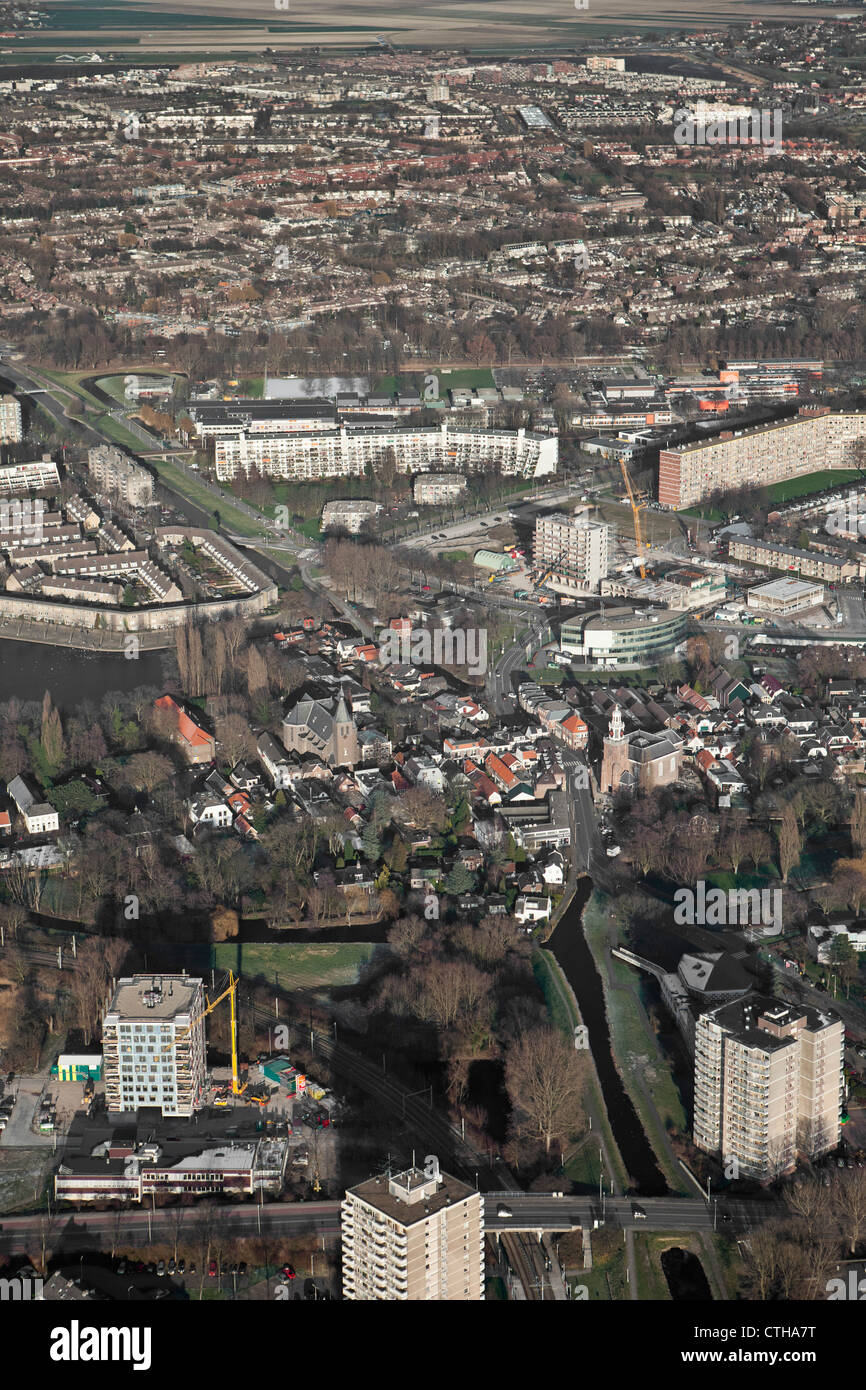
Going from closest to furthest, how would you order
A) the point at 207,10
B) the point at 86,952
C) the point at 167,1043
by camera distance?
1. the point at 167,1043
2. the point at 86,952
3. the point at 207,10

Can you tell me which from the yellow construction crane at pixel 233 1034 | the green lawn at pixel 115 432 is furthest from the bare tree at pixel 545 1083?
the green lawn at pixel 115 432

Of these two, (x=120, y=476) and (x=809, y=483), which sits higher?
(x=120, y=476)

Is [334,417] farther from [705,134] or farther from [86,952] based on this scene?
[705,134]

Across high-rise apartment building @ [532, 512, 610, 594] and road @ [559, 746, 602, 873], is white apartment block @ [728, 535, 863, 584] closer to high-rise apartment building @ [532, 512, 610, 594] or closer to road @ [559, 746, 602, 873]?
high-rise apartment building @ [532, 512, 610, 594]

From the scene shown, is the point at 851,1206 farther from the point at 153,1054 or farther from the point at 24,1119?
the point at 24,1119

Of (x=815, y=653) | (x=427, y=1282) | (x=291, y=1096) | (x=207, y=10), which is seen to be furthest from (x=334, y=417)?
(x=207, y=10)

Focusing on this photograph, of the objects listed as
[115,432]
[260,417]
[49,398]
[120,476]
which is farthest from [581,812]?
[49,398]
